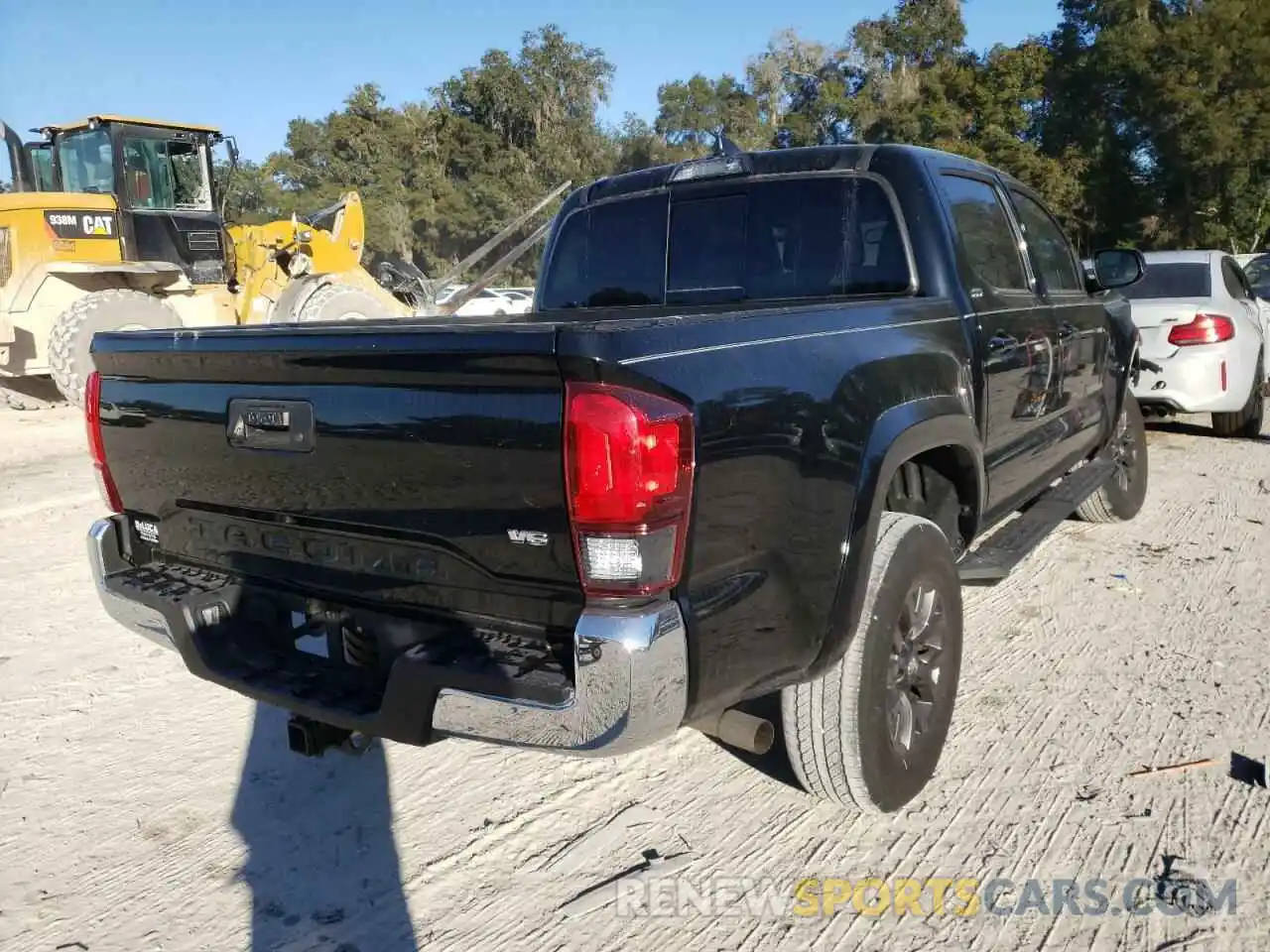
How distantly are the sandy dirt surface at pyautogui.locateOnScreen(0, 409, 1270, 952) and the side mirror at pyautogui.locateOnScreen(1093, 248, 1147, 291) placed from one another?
6.24 ft

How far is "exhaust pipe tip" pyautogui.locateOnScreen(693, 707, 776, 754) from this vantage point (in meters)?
2.64

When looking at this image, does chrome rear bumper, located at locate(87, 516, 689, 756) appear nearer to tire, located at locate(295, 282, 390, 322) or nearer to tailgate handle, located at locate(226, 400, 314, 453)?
tailgate handle, located at locate(226, 400, 314, 453)

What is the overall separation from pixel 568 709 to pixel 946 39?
160ft

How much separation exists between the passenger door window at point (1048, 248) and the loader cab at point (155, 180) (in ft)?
31.2

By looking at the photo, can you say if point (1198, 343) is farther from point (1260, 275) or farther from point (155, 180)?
point (155, 180)

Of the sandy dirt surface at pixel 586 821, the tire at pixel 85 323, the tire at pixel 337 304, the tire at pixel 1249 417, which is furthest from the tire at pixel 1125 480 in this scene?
the tire at pixel 85 323

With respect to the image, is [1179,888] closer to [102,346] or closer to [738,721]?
[738,721]

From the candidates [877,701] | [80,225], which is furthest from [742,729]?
[80,225]

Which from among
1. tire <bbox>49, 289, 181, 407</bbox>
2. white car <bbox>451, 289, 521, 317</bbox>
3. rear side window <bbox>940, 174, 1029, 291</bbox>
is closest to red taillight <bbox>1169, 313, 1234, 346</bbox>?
rear side window <bbox>940, 174, 1029, 291</bbox>

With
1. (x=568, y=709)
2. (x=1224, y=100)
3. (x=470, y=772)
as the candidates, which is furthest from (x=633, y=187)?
(x=1224, y=100)

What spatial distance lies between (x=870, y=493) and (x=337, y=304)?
9.60 m

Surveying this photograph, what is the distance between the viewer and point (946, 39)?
4419 cm

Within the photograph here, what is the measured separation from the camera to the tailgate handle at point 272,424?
2.50 m

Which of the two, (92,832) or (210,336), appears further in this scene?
(92,832)
